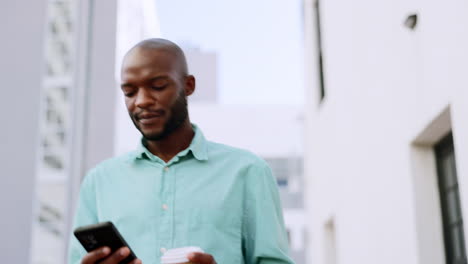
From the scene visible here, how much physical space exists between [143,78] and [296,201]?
26493mm

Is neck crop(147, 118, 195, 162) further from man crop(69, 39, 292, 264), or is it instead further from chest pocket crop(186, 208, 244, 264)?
chest pocket crop(186, 208, 244, 264)

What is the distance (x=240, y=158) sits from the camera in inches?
81.0

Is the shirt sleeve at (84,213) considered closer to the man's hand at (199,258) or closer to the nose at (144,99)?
the nose at (144,99)

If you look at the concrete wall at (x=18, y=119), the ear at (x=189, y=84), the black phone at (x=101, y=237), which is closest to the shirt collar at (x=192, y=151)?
the ear at (x=189, y=84)

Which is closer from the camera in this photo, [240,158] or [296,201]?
[240,158]

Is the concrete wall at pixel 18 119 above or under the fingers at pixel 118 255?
above

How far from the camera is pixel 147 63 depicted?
1.94 m

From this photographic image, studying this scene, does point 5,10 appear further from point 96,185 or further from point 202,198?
point 202,198

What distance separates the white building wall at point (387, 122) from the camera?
494cm

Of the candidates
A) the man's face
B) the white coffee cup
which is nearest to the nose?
the man's face

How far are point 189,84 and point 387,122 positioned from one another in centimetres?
489

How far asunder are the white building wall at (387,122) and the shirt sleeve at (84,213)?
9.81 feet

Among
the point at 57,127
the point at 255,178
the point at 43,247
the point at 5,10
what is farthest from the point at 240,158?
the point at 43,247

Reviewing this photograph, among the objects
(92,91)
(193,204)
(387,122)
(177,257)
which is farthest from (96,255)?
(387,122)
